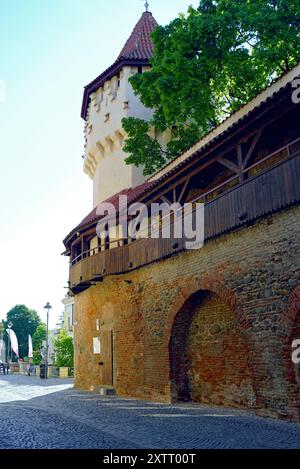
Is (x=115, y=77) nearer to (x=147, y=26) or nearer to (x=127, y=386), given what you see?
(x=147, y=26)

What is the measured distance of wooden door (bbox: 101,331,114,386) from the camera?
1958 centimetres

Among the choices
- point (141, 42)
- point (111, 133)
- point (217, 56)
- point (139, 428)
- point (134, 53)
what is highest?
point (141, 42)

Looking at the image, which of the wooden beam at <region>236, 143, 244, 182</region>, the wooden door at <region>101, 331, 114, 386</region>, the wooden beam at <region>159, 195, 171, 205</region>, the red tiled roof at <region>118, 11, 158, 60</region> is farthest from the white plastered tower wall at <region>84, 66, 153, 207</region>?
the wooden beam at <region>236, 143, 244, 182</region>

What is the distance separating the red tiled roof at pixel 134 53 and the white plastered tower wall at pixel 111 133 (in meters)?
0.29

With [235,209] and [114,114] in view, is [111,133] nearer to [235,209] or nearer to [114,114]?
[114,114]

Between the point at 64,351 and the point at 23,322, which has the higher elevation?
the point at 23,322

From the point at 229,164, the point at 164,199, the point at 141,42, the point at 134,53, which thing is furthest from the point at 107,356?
the point at 141,42

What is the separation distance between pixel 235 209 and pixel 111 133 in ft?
49.1

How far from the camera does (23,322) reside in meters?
74.4

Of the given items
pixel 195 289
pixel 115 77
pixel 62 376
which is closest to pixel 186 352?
pixel 195 289

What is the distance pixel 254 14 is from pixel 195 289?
11.3 m

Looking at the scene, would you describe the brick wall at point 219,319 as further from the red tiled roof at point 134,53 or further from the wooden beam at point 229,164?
the red tiled roof at point 134,53

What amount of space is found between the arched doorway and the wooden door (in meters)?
5.23

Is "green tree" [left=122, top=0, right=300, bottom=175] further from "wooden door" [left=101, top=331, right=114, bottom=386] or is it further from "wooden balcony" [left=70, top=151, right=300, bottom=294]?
"wooden door" [left=101, top=331, right=114, bottom=386]
